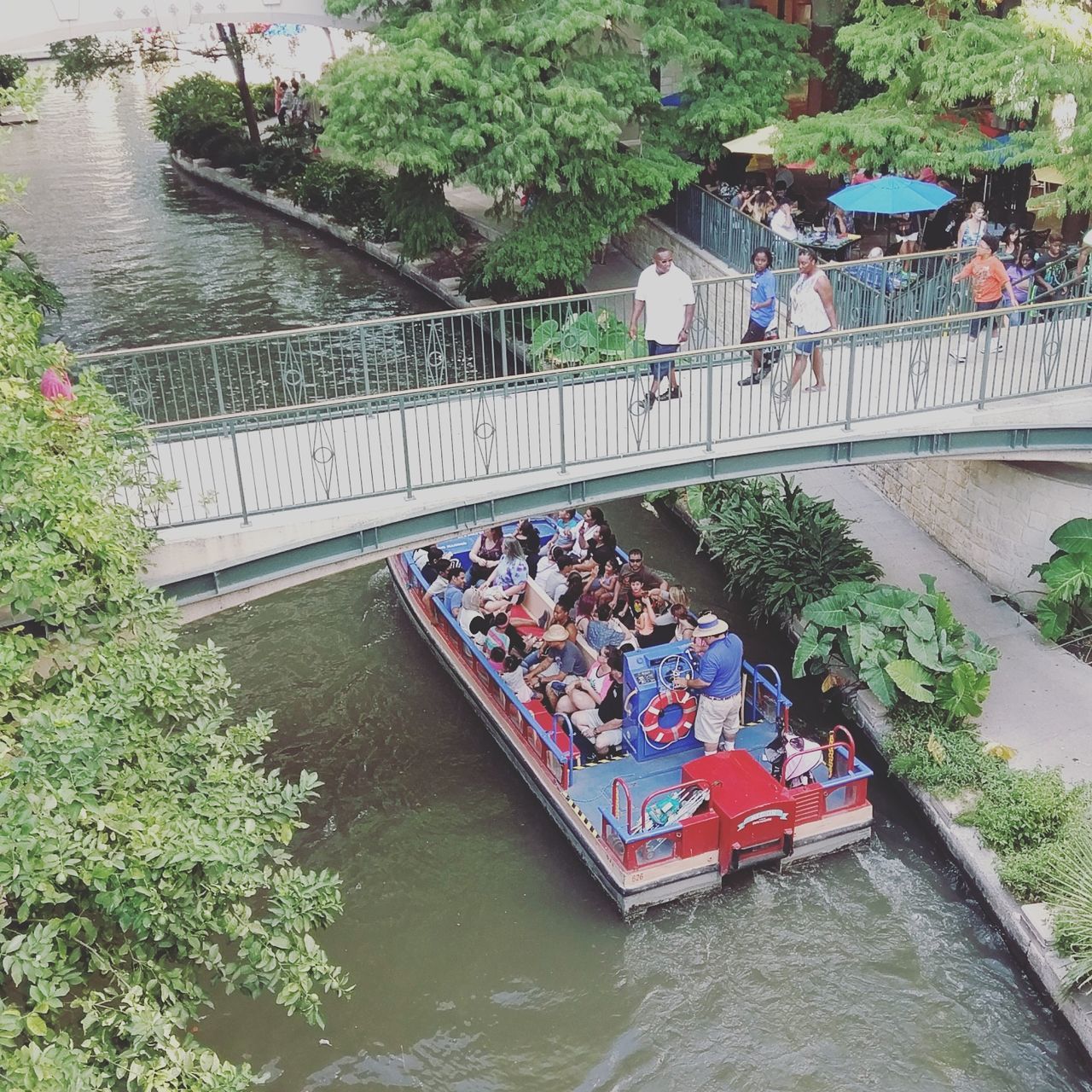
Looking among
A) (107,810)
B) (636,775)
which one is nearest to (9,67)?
(636,775)

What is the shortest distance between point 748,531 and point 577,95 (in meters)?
6.98

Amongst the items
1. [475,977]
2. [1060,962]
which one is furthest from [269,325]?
[1060,962]

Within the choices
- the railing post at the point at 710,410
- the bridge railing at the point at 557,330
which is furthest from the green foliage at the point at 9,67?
the railing post at the point at 710,410

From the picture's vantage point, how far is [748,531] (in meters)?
16.4

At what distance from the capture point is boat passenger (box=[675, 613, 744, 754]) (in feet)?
39.6

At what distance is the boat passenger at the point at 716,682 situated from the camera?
1206cm

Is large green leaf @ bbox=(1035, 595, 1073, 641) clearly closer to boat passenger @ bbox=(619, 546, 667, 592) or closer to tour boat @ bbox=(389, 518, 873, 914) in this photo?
tour boat @ bbox=(389, 518, 873, 914)

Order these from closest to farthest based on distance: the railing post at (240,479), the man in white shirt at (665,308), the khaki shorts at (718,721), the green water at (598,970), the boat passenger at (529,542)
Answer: the green water at (598,970), the railing post at (240,479), the khaki shorts at (718,721), the man in white shirt at (665,308), the boat passenger at (529,542)

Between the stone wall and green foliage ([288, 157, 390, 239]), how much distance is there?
1768 cm

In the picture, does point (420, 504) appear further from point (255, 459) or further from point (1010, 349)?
point (1010, 349)

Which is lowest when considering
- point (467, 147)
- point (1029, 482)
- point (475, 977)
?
point (475, 977)

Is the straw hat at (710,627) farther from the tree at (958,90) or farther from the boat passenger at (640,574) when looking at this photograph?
the tree at (958,90)

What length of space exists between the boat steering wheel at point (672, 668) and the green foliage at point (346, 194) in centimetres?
2030

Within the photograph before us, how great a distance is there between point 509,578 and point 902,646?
166 inches
